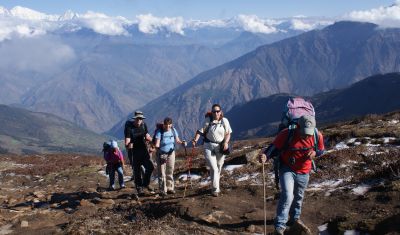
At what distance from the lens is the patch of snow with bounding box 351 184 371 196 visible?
571 inches

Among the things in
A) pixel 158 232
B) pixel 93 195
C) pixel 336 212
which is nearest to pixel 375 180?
→ pixel 336 212

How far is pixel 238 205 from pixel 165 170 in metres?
4.27

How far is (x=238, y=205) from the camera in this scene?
1455 centimetres

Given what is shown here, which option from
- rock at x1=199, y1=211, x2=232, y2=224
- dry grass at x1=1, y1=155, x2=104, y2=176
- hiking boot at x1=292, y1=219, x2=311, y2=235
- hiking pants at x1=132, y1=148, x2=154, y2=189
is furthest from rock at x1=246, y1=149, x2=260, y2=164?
dry grass at x1=1, y1=155, x2=104, y2=176

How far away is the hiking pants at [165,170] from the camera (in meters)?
17.3

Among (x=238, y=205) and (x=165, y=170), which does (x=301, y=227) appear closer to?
(x=238, y=205)

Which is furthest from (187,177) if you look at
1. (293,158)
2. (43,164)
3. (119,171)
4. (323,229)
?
(43,164)

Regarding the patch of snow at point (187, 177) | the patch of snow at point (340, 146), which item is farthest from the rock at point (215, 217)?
the patch of snow at point (340, 146)

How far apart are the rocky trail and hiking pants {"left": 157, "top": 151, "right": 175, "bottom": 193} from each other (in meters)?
0.51

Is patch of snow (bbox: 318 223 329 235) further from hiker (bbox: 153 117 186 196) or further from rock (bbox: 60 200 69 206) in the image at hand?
rock (bbox: 60 200 69 206)

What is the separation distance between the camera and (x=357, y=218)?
11711 millimetres

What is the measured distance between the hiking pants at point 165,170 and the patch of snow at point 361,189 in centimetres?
653

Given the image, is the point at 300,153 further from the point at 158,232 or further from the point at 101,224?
the point at 101,224

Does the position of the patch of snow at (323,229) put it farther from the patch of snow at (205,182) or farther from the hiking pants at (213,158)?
the patch of snow at (205,182)
